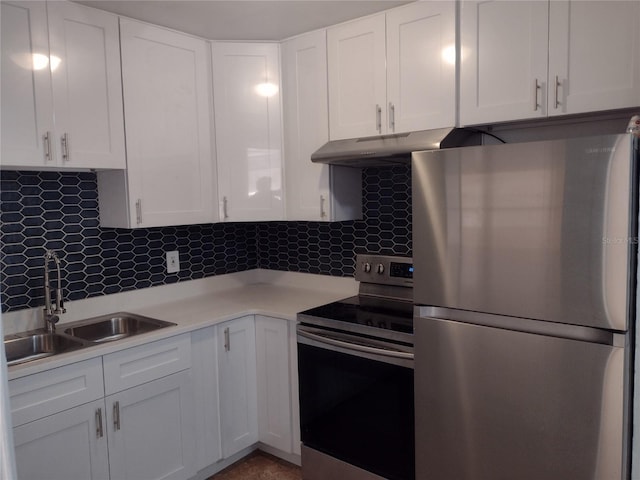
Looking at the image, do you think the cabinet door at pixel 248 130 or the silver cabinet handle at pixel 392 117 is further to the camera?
the cabinet door at pixel 248 130

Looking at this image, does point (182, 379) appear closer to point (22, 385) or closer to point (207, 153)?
point (22, 385)

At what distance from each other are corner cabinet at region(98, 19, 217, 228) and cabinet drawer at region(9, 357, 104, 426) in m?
0.73

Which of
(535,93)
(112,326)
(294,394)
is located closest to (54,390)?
(112,326)

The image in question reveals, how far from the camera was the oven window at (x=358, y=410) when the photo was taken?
77.5 inches

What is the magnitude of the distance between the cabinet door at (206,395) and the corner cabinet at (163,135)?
633mm

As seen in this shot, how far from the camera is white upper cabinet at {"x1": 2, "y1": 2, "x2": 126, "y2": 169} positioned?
6.16ft

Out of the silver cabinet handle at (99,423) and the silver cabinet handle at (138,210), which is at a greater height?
the silver cabinet handle at (138,210)

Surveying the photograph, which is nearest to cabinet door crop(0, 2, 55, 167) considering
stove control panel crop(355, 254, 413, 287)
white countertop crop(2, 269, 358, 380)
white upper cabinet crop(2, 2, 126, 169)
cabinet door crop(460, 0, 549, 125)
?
white upper cabinet crop(2, 2, 126, 169)

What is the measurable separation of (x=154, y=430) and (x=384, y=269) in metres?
1.35

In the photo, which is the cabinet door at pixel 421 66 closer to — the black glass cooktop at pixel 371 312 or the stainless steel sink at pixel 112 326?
the black glass cooktop at pixel 371 312

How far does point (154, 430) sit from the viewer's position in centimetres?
216

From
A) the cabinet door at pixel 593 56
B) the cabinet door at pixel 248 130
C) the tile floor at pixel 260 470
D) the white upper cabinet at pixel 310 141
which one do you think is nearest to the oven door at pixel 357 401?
the tile floor at pixel 260 470

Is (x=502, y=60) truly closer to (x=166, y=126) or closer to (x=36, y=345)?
(x=166, y=126)

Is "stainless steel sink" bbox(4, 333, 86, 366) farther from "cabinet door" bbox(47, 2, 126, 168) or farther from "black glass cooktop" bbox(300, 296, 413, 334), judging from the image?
"black glass cooktop" bbox(300, 296, 413, 334)
